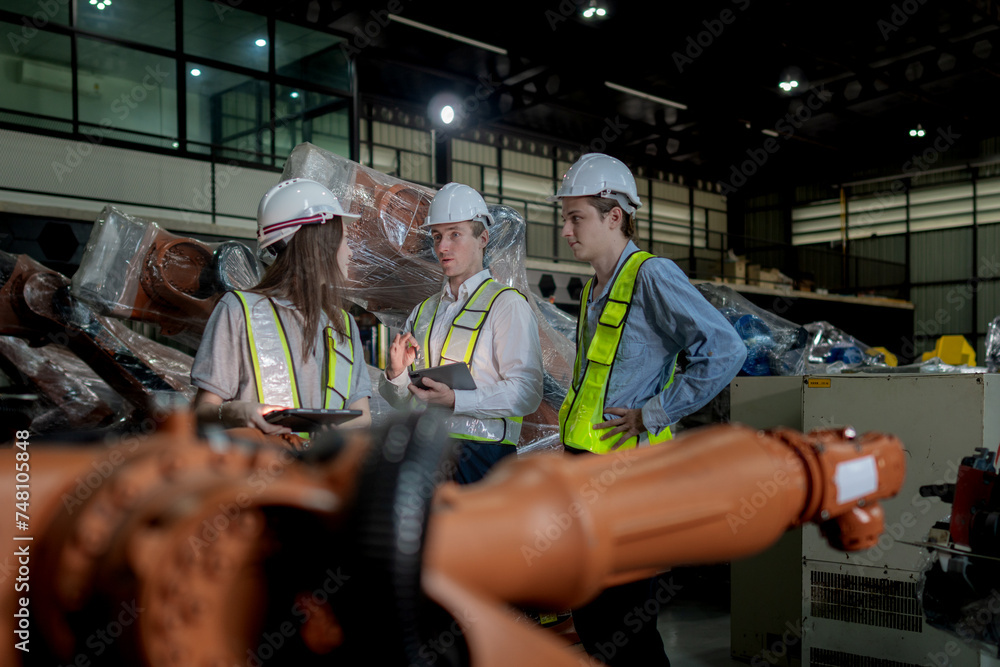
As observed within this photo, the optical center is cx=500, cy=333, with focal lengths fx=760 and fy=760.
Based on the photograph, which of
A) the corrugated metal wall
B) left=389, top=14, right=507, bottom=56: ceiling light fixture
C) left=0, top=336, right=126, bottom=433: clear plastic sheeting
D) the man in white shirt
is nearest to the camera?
the man in white shirt

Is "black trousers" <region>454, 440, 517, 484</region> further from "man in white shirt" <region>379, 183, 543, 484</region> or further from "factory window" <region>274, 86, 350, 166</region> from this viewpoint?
"factory window" <region>274, 86, 350, 166</region>

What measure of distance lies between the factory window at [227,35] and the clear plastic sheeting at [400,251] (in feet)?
35.9

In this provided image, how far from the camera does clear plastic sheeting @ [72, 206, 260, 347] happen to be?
332 centimetres

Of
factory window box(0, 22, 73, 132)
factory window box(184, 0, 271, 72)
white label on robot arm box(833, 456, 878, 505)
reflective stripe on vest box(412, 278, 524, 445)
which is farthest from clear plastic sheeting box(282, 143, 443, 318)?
factory window box(184, 0, 271, 72)

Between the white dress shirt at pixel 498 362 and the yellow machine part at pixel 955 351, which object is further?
the yellow machine part at pixel 955 351

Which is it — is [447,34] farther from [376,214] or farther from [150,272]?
[150,272]

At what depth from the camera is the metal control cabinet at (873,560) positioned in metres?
3.21

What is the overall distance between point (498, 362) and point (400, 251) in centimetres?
92

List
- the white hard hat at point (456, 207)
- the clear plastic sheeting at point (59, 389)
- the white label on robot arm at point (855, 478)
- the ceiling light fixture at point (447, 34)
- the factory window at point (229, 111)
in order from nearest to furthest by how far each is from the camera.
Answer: the white label on robot arm at point (855, 478)
the white hard hat at point (456, 207)
the clear plastic sheeting at point (59, 389)
the factory window at point (229, 111)
the ceiling light fixture at point (447, 34)

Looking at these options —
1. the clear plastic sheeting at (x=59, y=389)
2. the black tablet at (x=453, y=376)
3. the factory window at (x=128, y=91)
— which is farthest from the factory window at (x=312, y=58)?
the black tablet at (x=453, y=376)

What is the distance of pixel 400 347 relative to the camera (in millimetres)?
2639

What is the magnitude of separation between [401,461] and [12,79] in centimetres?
1318

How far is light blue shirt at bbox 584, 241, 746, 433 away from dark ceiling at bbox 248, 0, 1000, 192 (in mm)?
10879

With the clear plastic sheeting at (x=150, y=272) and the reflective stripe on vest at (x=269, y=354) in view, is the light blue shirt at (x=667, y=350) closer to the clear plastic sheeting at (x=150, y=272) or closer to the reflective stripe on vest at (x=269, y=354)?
the reflective stripe on vest at (x=269, y=354)
